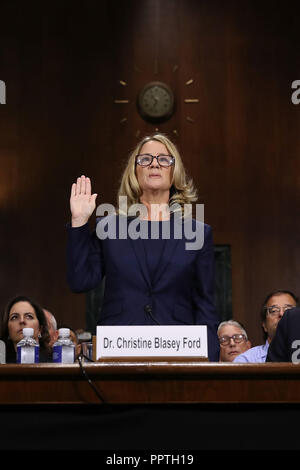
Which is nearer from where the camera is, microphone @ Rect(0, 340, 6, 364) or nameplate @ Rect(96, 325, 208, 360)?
nameplate @ Rect(96, 325, 208, 360)

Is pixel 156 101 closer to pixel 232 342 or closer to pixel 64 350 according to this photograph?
pixel 232 342

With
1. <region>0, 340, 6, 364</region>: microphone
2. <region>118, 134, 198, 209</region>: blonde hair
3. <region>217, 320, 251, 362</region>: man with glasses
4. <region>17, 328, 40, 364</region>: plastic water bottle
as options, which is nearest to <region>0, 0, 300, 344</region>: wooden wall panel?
<region>217, 320, 251, 362</region>: man with glasses

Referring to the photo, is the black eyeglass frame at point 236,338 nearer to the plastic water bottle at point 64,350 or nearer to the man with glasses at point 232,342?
the man with glasses at point 232,342

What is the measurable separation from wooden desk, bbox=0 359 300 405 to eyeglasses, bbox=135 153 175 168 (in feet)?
3.13

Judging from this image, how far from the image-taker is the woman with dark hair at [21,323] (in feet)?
12.6

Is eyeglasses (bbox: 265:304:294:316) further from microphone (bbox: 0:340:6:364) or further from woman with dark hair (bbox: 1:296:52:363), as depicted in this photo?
microphone (bbox: 0:340:6:364)

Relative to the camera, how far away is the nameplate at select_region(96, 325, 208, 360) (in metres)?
1.93

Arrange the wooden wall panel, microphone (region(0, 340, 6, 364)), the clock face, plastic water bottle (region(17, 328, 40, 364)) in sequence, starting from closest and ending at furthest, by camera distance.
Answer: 1. plastic water bottle (region(17, 328, 40, 364))
2. microphone (region(0, 340, 6, 364))
3. the wooden wall panel
4. the clock face

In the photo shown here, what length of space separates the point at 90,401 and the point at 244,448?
38 cm

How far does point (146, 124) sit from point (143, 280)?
5209 millimetres

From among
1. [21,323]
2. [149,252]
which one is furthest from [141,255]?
[21,323]

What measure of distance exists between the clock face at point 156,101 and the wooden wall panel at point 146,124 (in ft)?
0.28
